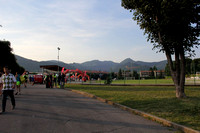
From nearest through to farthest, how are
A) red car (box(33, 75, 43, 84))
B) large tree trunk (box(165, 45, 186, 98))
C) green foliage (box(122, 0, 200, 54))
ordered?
green foliage (box(122, 0, 200, 54))
large tree trunk (box(165, 45, 186, 98))
red car (box(33, 75, 43, 84))

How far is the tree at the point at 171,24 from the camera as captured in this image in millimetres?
10109

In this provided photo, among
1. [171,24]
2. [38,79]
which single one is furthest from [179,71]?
[38,79]

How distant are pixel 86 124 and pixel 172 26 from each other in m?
7.59

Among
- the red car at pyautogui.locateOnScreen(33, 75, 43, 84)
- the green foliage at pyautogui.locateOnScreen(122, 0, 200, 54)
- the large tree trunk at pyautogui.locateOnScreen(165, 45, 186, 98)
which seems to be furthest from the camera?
the red car at pyautogui.locateOnScreen(33, 75, 43, 84)

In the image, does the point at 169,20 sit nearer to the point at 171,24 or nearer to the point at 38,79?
the point at 171,24

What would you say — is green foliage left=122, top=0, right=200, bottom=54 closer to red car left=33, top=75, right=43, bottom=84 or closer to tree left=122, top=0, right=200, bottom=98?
tree left=122, top=0, right=200, bottom=98

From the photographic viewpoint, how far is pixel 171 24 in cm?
1076

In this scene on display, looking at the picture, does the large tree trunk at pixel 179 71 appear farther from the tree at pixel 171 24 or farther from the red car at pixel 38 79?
the red car at pixel 38 79

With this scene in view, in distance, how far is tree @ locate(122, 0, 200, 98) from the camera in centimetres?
1011

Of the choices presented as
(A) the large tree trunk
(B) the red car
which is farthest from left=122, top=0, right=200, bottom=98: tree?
(B) the red car

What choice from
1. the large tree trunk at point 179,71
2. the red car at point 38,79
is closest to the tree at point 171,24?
the large tree trunk at point 179,71

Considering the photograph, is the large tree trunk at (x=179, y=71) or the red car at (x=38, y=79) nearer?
the large tree trunk at (x=179, y=71)

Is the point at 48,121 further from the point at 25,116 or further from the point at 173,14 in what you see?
the point at 173,14

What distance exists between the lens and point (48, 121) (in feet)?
21.6
